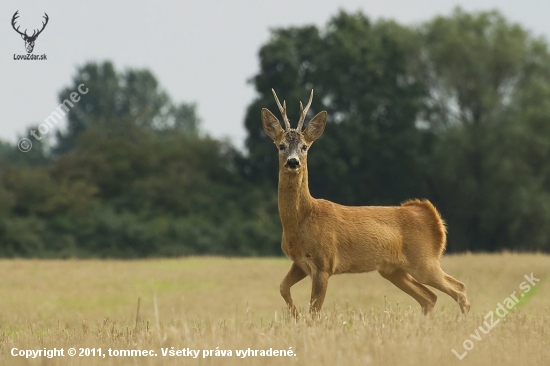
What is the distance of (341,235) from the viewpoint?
33.7ft

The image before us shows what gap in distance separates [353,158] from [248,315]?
30.9 metres

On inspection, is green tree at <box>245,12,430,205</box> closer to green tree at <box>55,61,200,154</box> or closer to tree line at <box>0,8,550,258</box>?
tree line at <box>0,8,550,258</box>

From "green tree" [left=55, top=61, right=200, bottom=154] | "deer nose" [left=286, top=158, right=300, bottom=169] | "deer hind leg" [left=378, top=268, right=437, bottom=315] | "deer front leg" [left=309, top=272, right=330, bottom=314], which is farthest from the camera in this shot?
"green tree" [left=55, top=61, right=200, bottom=154]

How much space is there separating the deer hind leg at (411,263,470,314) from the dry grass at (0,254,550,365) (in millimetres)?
253

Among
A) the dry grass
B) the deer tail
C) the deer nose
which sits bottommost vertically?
the dry grass

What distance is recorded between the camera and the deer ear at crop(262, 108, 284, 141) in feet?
32.5

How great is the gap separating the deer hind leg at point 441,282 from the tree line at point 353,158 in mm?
28478

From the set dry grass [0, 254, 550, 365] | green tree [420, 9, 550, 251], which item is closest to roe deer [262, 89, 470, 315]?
dry grass [0, 254, 550, 365]

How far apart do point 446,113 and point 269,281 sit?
25228 millimetres

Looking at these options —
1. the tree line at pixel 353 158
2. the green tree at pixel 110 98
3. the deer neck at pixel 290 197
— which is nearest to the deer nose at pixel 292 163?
the deer neck at pixel 290 197

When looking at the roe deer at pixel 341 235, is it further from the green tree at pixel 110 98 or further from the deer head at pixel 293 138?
the green tree at pixel 110 98

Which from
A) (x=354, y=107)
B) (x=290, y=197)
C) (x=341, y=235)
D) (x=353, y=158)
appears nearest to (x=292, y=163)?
(x=290, y=197)

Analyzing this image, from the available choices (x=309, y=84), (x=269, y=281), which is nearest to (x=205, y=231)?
(x=309, y=84)

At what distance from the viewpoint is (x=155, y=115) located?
274 ft
